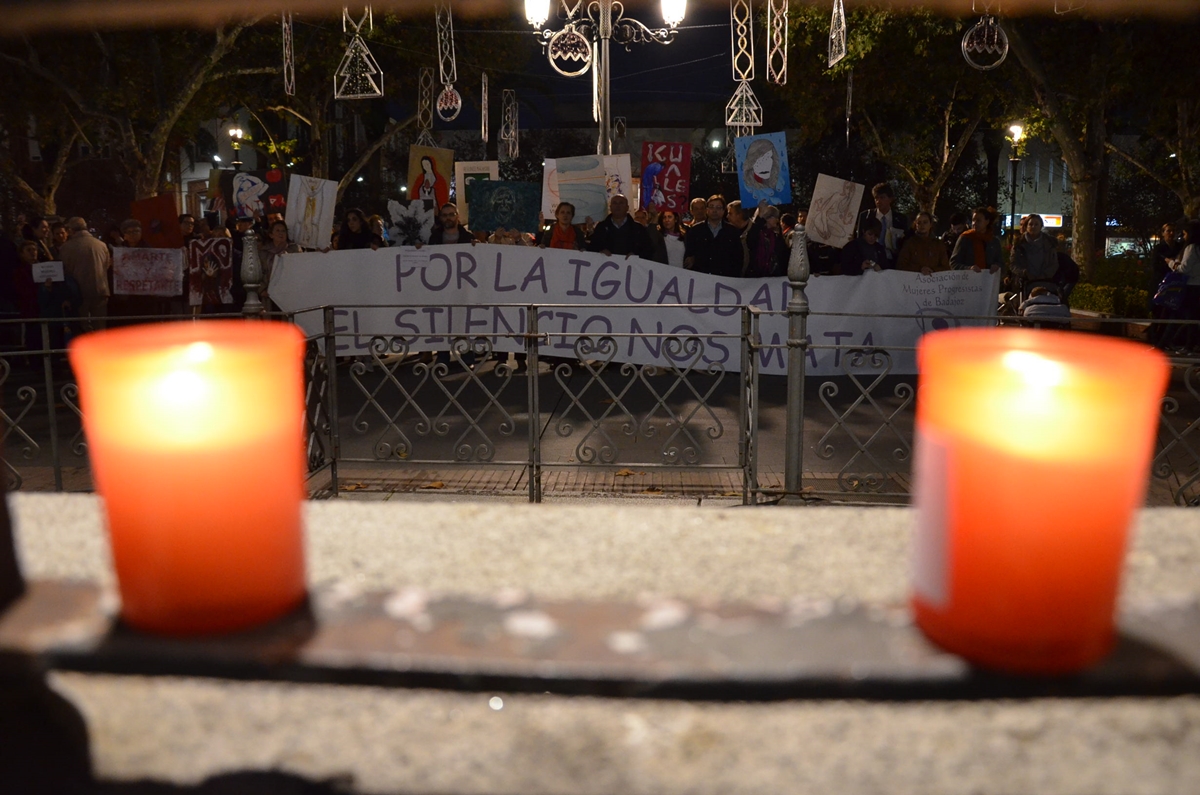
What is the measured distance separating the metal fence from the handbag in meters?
3.64

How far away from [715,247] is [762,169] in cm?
119

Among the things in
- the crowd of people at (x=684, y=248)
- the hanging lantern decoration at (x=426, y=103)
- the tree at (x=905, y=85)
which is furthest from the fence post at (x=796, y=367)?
the tree at (x=905, y=85)

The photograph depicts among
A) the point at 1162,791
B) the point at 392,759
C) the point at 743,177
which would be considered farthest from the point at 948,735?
the point at 743,177

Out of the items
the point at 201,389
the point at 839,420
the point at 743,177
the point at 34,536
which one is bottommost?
the point at 839,420

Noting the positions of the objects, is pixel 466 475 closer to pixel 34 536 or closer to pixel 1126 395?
pixel 34 536

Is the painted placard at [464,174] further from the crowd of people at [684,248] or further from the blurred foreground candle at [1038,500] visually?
the blurred foreground candle at [1038,500]

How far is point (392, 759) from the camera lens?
3.53 feet

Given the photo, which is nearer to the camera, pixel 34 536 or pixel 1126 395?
pixel 1126 395

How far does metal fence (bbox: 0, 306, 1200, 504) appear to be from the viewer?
6316mm

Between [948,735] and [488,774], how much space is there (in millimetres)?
485

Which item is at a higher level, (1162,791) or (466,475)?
(1162,791)

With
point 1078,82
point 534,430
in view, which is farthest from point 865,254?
point 1078,82

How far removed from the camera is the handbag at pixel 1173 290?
553 inches

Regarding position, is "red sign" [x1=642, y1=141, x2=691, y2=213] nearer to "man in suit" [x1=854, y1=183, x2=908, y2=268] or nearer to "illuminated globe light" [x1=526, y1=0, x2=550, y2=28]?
"illuminated globe light" [x1=526, y1=0, x2=550, y2=28]
